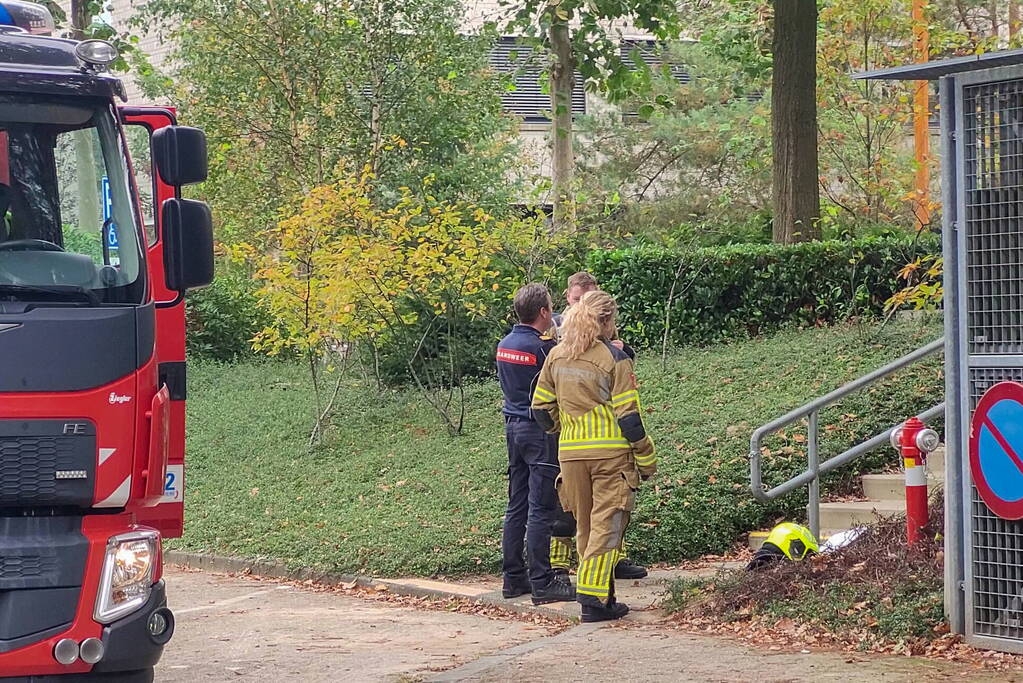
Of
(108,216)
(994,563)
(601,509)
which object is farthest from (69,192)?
(994,563)

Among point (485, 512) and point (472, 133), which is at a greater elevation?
point (472, 133)

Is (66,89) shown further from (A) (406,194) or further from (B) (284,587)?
Answer: (A) (406,194)

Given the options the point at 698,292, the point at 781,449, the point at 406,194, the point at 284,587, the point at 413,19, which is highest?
the point at 413,19

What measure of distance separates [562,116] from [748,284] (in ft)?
16.3

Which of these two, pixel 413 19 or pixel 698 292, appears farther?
pixel 413 19

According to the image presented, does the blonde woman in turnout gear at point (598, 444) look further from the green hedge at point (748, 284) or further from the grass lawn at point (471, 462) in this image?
the green hedge at point (748, 284)

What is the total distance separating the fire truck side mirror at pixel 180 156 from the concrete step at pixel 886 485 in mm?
6544

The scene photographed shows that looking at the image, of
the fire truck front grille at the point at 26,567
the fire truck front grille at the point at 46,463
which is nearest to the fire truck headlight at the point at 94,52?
the fire truck front grille at the point at 46,463

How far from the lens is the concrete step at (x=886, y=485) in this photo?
11062 millimetres

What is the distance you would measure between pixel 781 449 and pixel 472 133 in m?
12.9

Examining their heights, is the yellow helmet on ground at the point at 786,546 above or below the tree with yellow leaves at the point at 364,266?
below

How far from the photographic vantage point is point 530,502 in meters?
9.35

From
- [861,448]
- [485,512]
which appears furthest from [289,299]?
[861,448]

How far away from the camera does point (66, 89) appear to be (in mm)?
6117
